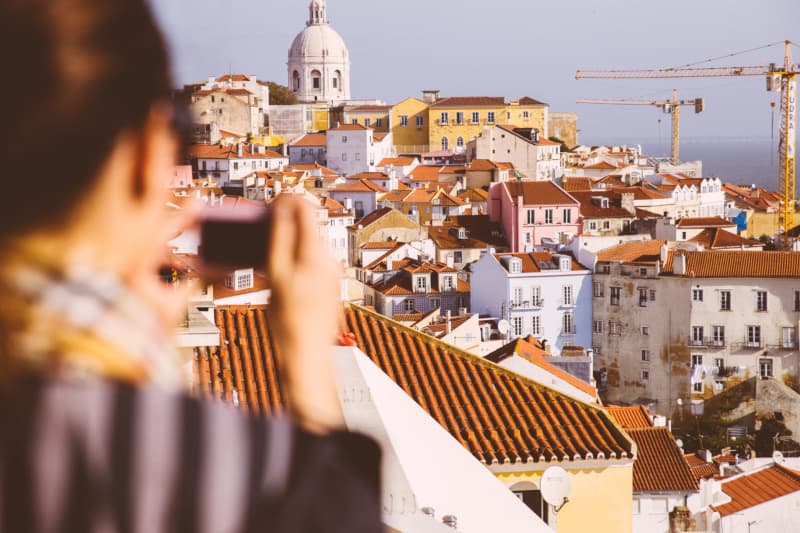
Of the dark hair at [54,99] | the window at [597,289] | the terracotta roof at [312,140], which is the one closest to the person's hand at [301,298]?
the dark hair at [54,99]

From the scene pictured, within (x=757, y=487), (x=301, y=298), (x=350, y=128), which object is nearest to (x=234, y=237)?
(x=301, y=298)

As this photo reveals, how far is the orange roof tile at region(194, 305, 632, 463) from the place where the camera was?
6.38m

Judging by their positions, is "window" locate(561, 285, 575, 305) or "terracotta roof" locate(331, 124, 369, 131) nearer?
"window" locate(561, 285, 575, 305)

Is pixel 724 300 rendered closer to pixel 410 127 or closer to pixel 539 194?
pixel 539 194

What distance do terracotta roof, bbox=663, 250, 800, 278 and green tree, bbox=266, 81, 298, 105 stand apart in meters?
38.5

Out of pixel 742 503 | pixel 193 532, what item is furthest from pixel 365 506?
pixel 742 503

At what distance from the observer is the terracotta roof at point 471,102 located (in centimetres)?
6278

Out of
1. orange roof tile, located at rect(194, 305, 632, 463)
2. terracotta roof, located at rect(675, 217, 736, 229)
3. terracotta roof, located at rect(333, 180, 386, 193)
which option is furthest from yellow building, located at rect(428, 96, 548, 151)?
orange roof tile, located at rect(194, 305, 632, 463)

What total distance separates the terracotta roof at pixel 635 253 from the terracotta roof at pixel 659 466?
44.3 feet

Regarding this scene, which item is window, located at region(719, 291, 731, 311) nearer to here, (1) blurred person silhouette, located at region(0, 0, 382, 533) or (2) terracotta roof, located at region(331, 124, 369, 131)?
(2) terracotta roof, located at region(331, 124, 369, 131)

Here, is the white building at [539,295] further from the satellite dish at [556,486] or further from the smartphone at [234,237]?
the smartphone at [234,237]

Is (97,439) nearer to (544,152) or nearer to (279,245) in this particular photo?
(279,245)

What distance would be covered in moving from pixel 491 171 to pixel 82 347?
51.4m

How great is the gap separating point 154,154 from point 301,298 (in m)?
0.10
